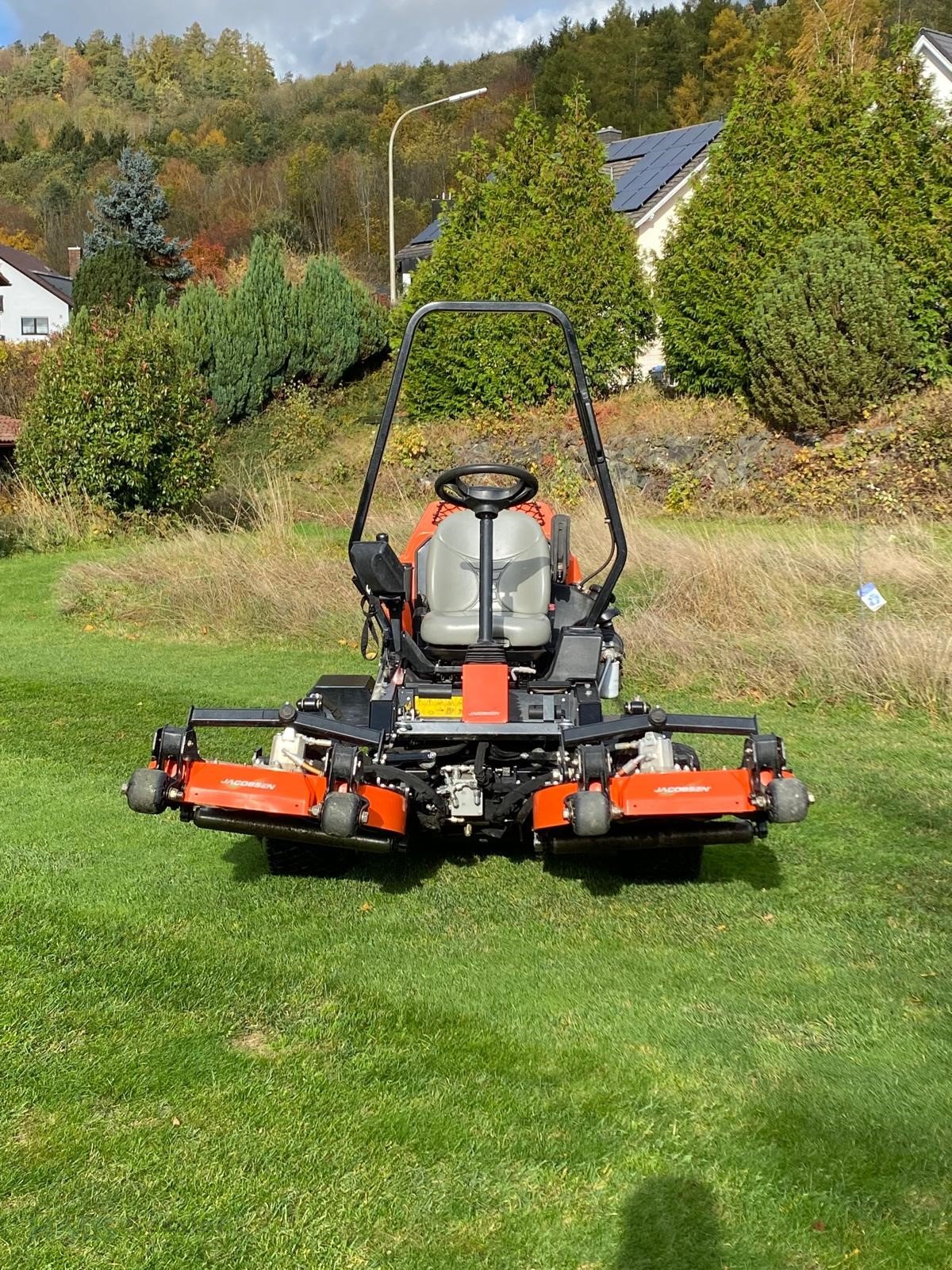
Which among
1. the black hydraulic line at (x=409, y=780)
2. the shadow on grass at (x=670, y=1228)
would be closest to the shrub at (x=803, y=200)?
the black hydraulic line at (x=409, y=780)

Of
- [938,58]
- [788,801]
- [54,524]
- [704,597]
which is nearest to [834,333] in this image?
[704,597]

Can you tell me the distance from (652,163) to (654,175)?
156 centimetres

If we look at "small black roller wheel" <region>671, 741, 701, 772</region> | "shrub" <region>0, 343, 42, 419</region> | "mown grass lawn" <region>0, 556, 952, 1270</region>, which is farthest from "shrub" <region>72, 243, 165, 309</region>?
"small black roller wheel" <region>671, 741, 701, 772</region>

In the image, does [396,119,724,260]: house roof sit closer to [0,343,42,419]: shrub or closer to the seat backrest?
[0,343,42,419]: shrub

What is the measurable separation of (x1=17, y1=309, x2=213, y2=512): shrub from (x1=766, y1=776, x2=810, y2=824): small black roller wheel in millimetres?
13780

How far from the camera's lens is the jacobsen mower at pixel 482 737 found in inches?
150

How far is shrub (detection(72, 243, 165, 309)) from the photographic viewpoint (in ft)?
94.9

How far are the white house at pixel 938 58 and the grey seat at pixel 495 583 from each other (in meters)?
20.5

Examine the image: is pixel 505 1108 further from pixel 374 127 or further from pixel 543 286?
pixel 374 127

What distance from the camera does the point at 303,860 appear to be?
473cm

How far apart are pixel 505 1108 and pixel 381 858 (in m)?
1.99

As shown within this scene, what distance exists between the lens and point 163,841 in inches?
205

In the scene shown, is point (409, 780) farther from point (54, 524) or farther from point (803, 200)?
point (803, 200)

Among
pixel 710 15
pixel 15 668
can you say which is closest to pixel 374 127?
pixel 710 15
